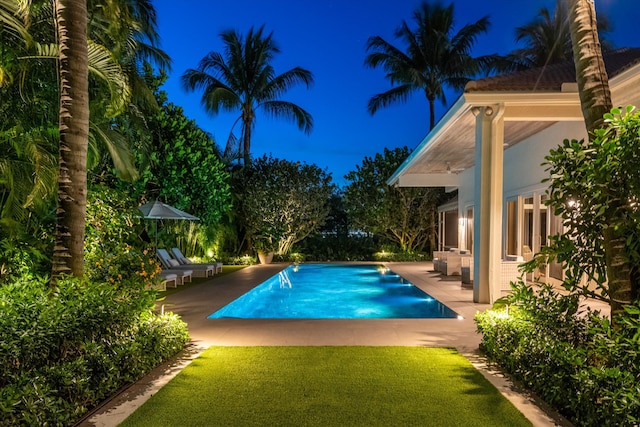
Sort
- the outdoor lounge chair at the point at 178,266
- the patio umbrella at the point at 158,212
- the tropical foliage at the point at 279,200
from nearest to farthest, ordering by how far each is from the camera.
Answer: the patio umbrella at the point at 158,212, the outdoor lounge chair at the point at 178,266, the tropical foliage at the point at 279,200

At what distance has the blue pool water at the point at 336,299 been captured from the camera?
379 inches

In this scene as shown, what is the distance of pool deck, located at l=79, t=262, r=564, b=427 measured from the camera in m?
4.00

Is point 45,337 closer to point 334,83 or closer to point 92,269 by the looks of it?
point 92,269

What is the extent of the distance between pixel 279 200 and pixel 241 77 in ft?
22.3

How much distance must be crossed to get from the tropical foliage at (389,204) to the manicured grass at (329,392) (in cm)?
1658

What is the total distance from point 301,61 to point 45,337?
11776 centimetres

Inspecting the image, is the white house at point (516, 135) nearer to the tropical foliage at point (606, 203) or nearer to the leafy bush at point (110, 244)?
the tropical foliage at point (606, 203)

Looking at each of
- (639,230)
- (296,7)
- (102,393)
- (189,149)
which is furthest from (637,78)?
(296,7)

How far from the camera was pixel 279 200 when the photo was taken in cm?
2092

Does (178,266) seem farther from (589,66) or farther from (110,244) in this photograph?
(589,66)

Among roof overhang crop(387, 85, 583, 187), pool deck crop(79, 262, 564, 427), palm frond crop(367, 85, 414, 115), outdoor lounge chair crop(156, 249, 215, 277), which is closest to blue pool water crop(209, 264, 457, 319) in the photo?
pool deck crop(79, 262, 564, 427)

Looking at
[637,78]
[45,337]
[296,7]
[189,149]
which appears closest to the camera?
[45,337]

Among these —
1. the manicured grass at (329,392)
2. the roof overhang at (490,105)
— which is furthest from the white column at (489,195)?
the manicured grass at (329,392)

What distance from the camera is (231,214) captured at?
69.2 feet
